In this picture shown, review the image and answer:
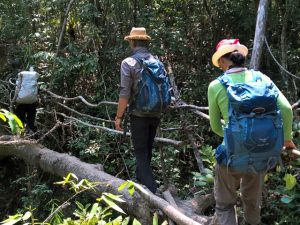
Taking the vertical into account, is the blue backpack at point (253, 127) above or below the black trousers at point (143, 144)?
above

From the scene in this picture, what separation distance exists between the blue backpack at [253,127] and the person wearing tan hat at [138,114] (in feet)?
4.97

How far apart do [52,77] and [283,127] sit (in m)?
5.15

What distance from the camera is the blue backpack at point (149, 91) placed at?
414 cm

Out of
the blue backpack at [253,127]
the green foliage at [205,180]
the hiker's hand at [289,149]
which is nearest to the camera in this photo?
the blue backpack at [253,127]

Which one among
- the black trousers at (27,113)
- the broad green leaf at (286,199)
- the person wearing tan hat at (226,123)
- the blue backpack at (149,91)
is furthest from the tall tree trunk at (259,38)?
the black trousers at (27,113)

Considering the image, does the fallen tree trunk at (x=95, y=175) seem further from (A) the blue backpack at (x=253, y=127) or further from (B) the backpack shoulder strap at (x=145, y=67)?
(B) the backpack shoulder strap at (x=145, y=67)

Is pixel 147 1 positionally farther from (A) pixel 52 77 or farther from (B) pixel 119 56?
(A) pixel 52 77

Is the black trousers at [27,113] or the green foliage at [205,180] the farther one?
the black trousers at [27,113]

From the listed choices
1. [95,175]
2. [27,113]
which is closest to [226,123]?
[95,175]

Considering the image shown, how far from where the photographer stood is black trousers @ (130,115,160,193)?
14.0 ft

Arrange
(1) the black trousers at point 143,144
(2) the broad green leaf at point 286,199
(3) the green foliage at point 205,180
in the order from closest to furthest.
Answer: (2) the broad green leaf at point 286,199 < (3) the green foliage at point 205,180 < (1) the black trousers at point 143,144

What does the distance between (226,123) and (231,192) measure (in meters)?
0.55

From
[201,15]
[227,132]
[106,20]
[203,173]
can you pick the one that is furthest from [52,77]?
[227,132]

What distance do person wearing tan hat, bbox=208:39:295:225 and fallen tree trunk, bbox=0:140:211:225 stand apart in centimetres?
26
